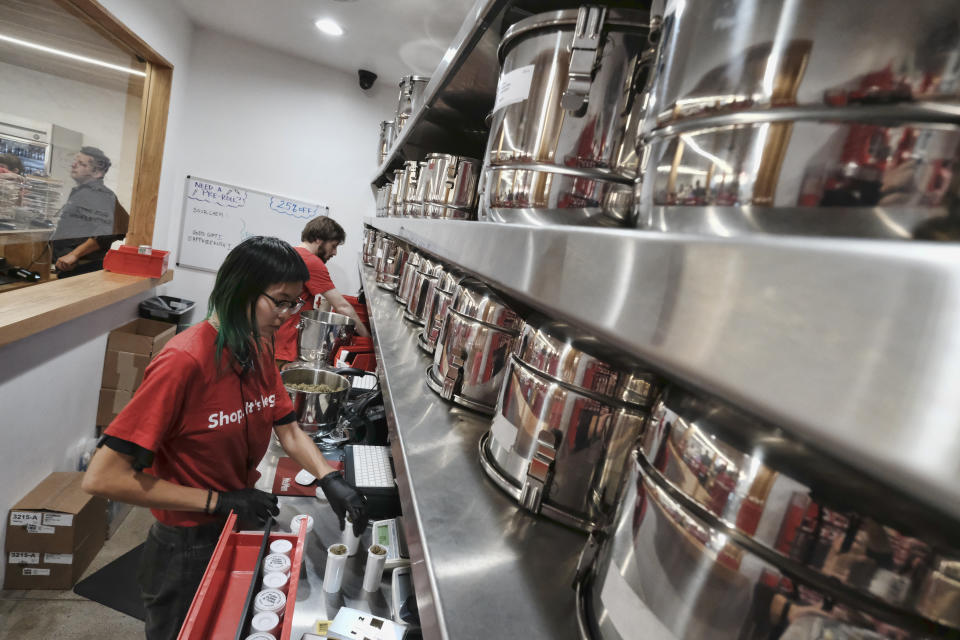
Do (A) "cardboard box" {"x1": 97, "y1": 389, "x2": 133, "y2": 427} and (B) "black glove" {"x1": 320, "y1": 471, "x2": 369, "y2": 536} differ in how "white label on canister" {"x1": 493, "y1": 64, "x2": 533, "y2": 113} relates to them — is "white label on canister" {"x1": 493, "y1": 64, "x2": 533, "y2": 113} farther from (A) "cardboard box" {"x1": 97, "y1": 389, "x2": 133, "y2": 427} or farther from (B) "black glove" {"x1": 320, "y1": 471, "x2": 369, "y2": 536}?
(A) "cardboard box" {"x1": 97, "y1": 389, "x2": 133, "y2": 427}

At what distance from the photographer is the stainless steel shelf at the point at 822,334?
0.11 m

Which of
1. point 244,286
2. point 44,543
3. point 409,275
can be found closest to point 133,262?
point 44,543

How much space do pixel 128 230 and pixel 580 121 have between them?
483 cm

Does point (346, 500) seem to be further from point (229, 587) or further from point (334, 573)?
point (229, 587)

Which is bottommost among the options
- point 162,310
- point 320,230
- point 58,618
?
point 58,618

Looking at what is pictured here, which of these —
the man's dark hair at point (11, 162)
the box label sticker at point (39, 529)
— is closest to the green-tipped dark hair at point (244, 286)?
the box label sticker at point (39, 529)

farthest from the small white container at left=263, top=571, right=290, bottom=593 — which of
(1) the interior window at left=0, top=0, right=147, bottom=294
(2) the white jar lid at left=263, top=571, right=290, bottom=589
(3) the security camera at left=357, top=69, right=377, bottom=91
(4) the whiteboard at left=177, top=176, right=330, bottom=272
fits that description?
(3) the security camera at left=357, top=69, right=377, bottom=91

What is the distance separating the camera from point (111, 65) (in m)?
3.88

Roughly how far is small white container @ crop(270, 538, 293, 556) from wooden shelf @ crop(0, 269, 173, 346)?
61.9 inches

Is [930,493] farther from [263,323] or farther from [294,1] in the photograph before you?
[294,1]

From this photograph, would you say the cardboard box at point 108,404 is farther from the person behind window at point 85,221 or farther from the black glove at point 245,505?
the black glove at point 245,505

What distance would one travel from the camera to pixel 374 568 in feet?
3.85

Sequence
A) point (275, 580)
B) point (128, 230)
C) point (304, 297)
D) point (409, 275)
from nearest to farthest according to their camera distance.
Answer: point (275, 580), point (409, 275), point (304, 297), point (128, 230)

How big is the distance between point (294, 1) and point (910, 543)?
4279mm
